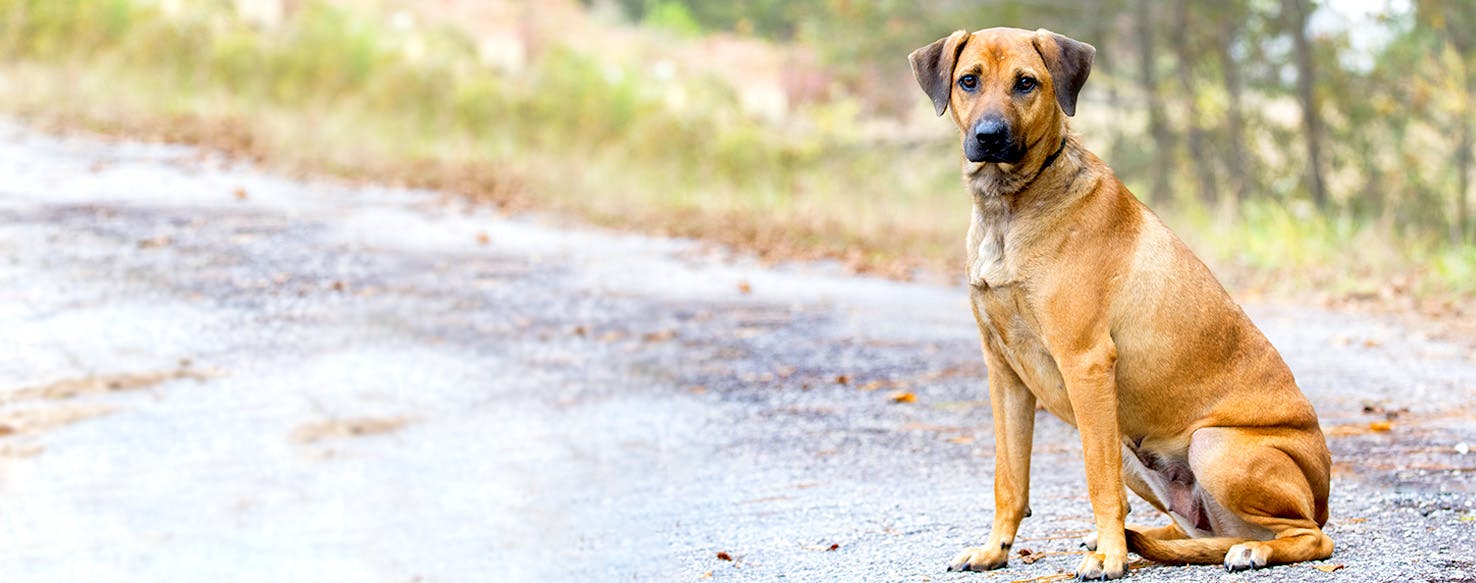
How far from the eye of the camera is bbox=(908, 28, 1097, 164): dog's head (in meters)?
4.32

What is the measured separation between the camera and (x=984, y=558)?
464 cm

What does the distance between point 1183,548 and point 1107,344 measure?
68cm

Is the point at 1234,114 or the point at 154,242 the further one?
the point at 1234,114

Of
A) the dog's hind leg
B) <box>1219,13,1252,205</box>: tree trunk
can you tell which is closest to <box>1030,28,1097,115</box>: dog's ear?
the dog's hind leg

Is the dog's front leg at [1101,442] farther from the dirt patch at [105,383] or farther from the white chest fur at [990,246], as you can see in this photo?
the dirt patch at [105,383]

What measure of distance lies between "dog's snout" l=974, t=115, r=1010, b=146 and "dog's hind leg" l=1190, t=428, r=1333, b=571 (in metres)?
1.08

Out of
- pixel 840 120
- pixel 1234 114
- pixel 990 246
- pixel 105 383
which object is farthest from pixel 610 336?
pixel 840 120

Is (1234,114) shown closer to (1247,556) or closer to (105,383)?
(105,383)

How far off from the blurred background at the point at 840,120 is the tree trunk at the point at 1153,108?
4cm

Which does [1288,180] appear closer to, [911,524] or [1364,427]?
[1364,427]

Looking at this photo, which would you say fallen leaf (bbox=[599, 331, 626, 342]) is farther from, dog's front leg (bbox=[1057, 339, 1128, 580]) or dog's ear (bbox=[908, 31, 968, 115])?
dog's front leg (bbox=[1057, 339, 1128, 580])

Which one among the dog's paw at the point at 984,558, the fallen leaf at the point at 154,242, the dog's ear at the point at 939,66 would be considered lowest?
the fallen leaf at the point at 154,242

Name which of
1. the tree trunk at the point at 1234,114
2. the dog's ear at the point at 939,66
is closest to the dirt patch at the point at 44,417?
the dog's ear at the point at 939,66

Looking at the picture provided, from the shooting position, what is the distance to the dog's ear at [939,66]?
14.8ft
